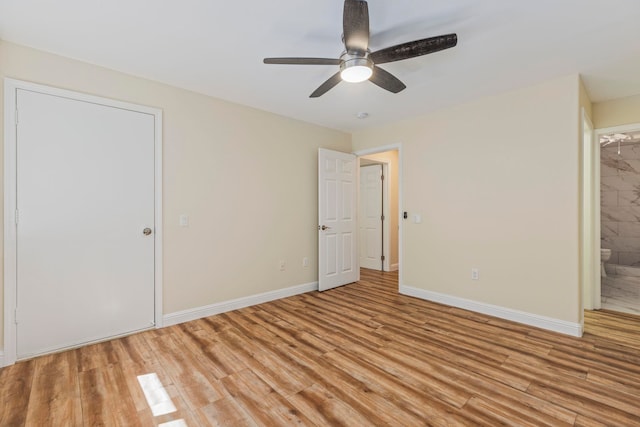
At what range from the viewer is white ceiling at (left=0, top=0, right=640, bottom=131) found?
184 cm

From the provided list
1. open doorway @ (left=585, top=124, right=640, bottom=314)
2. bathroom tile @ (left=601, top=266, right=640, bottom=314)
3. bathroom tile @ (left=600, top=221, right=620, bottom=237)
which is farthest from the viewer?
bathroom tile @ (left=600, top=221, right=620, bottom=237)

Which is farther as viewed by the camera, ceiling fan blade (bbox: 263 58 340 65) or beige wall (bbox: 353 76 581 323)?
beige wall (bbox: 353 76 581 323)

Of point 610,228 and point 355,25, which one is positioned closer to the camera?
point 355,25

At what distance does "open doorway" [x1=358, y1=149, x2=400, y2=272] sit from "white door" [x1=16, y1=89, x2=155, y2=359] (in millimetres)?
3780

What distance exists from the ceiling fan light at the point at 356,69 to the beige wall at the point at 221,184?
6.16 feet

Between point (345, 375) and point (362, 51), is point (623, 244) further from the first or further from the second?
point (362, 51)

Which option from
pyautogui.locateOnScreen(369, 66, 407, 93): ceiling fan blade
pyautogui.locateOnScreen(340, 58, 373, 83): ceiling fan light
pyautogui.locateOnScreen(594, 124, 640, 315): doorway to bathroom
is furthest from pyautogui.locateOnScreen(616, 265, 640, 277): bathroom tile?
pyautogui.locateOnScreen(340, 58, 373, 83): ceiling fan light

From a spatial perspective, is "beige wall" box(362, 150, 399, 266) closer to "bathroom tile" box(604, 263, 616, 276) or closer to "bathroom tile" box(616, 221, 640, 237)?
"bathroom tile" box(604, 263, 616, 276)

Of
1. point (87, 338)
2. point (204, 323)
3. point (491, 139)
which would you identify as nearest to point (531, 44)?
point (491, 139)

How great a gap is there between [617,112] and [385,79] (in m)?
3.05

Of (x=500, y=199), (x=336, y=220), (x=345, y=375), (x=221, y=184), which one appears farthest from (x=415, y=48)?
(x=336, y=220)

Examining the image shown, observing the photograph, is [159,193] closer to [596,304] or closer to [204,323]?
[204,323]

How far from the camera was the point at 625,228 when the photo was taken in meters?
5.31

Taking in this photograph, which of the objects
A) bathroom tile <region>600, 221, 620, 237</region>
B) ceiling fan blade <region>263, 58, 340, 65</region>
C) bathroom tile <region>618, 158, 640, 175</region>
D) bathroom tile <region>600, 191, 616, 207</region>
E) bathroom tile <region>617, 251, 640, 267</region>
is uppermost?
ceiling fan blade <region>263, 58, 340, 65</region>
